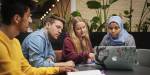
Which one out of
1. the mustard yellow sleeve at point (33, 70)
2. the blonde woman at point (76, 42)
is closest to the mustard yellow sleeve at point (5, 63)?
the mustard yellow sleeve at point (33, 70)

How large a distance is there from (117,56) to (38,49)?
0.67m

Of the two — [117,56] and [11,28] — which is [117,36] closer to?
[117,56]

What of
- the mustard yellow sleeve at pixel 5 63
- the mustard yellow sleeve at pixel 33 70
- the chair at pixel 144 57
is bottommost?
the chair at pixel 144 57

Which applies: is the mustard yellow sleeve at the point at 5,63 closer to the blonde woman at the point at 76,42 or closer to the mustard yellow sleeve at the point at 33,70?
the mustard yellow sleeve at the point at 33,70

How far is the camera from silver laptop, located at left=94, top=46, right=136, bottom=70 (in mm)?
2148

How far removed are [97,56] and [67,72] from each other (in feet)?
1.22

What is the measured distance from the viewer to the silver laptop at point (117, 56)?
2148mm

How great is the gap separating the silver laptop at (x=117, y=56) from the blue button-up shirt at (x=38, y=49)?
46 centimetres

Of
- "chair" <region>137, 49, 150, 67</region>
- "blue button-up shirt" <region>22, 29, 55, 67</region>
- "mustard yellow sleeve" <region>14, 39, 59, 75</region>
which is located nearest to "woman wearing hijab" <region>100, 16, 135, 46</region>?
"chair" <region>137, 49, 150, 67</region>

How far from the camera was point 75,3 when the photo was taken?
572cm

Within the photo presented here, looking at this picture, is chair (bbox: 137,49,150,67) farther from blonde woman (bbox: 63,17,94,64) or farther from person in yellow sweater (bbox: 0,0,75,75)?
person in yellow sweater (bbox: 0,0,75,75)

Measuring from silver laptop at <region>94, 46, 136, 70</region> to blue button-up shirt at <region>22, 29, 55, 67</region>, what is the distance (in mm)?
461

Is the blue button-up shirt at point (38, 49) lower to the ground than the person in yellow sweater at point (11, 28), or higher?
lower

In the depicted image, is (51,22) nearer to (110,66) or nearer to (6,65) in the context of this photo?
(110,66)
